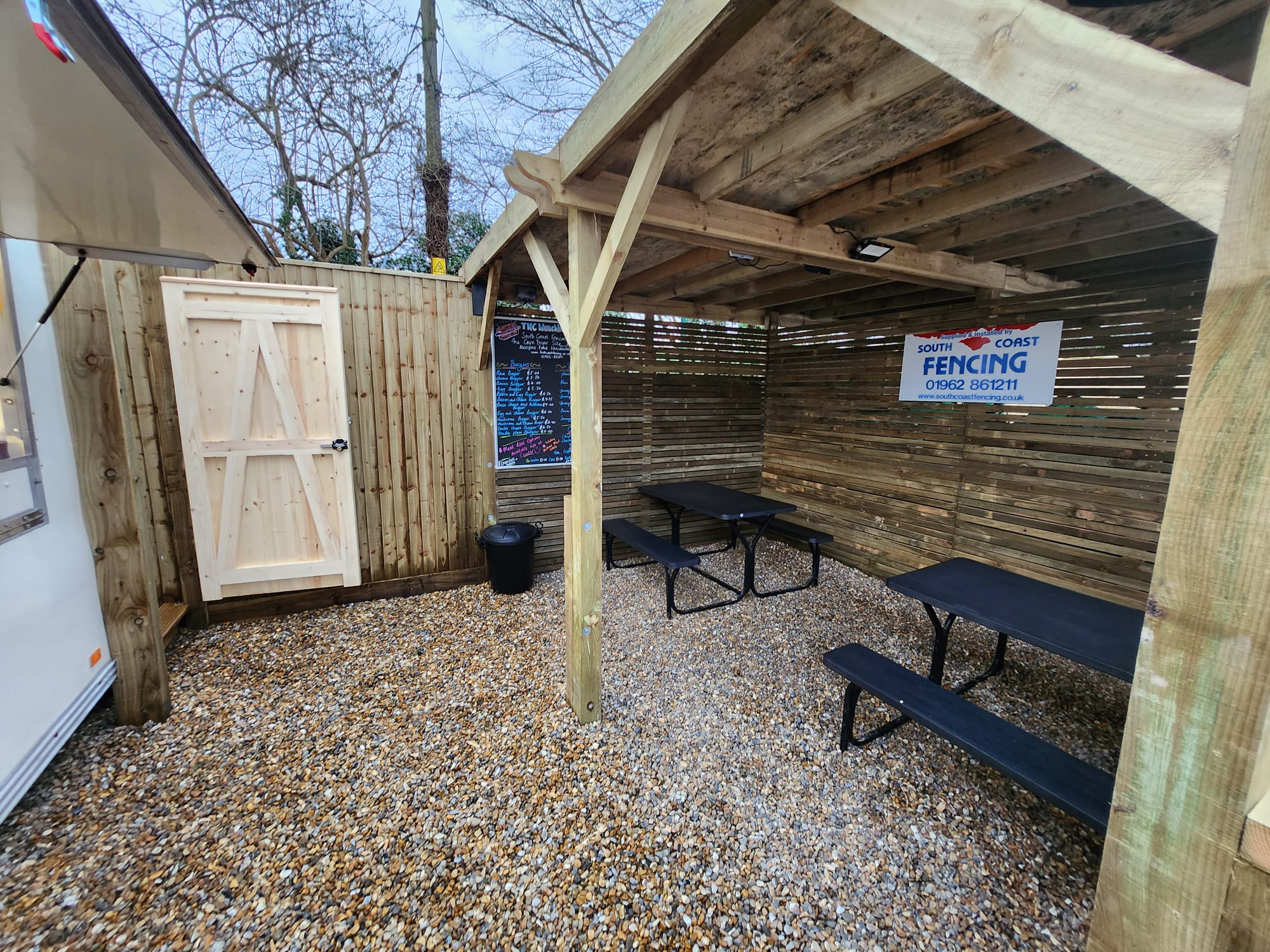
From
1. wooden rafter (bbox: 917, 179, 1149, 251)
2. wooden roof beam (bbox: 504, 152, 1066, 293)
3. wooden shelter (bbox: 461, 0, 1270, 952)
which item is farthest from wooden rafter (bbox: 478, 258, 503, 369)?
wooden rafter (bbox: 917, 179, 1149, 251)

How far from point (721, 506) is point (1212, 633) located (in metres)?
3.07

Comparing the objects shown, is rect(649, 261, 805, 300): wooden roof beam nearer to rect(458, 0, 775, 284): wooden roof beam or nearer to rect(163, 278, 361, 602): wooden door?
rect(458, 0, 775, 284): wooden roof beam

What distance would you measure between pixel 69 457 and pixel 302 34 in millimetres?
6110

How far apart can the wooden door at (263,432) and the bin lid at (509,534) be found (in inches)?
36.1

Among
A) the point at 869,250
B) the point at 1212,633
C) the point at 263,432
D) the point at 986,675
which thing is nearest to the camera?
the point at 1212,633

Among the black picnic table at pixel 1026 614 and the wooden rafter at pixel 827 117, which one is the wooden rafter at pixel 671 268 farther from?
the black picnic table at pixel 1026 614

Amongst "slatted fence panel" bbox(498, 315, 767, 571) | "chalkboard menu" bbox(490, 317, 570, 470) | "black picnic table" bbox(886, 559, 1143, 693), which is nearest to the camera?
"black picnic table" bbox(886, 559, 1143, 693)

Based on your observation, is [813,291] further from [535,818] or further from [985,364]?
[535,818]

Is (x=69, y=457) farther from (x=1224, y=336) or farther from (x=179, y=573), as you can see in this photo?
(x=1224, y=336)

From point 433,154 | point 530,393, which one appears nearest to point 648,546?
point 530,393

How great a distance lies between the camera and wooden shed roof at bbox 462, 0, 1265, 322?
1209 millimetres

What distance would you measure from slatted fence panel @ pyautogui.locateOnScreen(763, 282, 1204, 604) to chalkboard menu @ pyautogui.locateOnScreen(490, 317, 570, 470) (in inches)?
95.3

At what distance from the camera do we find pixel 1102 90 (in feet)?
2.31

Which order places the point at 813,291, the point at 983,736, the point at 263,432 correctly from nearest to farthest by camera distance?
the point at 983,736, the point at 263,432, the point at 813,291
